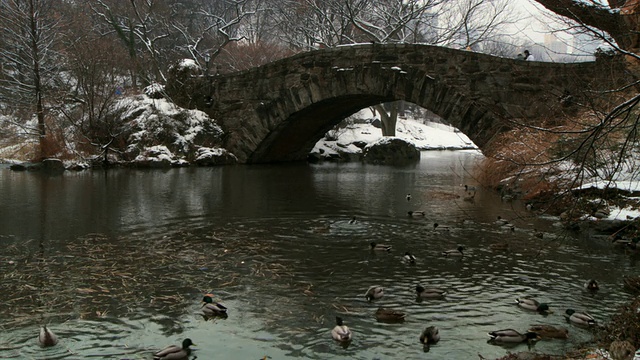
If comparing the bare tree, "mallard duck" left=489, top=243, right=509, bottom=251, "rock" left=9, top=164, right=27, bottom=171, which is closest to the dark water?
"mallard duck" left=489, top=243, right=509, bottom=251

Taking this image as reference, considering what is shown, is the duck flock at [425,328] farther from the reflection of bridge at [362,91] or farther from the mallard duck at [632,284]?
the reflection of bridge at [362,91]

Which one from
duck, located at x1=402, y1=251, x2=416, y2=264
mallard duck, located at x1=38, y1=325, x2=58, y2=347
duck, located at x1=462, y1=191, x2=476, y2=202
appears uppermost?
duck, located at x1=462, y1=191, x2=476, y2=202

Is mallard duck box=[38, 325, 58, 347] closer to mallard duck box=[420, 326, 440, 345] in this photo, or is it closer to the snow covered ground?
mallard duck box=[420, 326, 440, 345]

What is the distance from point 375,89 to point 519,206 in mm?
6968

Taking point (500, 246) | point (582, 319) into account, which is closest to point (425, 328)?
point (582, 319)

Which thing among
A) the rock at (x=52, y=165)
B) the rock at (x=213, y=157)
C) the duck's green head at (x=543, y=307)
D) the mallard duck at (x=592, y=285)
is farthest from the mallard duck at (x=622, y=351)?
the rock at (x=213, y=157)

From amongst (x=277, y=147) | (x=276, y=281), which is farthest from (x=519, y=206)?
(x=277, y=147)

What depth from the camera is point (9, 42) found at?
2475 centimetres

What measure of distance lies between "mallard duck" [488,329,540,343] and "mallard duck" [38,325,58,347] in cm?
374

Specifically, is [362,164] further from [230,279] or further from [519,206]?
[230,279]

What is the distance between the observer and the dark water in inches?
205

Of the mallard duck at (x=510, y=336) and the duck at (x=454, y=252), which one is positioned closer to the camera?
the mallard duck at (x=510, y=336)

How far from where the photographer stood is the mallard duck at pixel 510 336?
5184mm

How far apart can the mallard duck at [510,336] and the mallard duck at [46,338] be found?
3.74 metres
